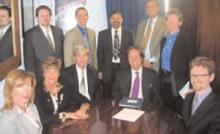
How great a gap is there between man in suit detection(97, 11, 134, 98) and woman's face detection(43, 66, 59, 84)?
5.30 feet

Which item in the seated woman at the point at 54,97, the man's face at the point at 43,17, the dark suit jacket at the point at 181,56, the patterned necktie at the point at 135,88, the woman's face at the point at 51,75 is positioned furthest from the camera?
the man's face at the point at 43,17

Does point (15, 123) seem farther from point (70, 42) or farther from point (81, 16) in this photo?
point (81, 16)

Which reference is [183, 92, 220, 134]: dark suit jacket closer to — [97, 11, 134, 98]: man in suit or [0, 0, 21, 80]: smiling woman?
[0, 0, 21, 80]: smiling woman

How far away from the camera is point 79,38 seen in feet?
14.1

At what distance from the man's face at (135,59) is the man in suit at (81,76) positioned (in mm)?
446

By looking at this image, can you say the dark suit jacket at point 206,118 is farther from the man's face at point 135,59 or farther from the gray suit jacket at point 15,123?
the man's face at point 135,59

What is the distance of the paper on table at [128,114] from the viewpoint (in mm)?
2602

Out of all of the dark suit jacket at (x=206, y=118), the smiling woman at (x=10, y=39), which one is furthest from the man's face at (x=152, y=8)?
the dark suit jacket at (x=206, y=118)

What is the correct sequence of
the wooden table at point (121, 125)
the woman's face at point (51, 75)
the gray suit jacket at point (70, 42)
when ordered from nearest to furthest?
the wooden table at point (121, 125) < the woman's face at point (51, 75) < the gray suit jacket at point (70, 42)

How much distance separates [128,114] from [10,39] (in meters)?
1.37

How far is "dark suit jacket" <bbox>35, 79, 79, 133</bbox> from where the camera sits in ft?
8.48

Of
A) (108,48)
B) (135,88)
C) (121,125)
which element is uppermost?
(108,48)

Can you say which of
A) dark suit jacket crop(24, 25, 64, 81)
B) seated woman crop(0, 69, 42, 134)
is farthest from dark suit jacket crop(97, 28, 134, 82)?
seated woman crop(0, 69, 42, 134)

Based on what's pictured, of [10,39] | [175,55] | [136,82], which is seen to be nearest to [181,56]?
[175,55]
